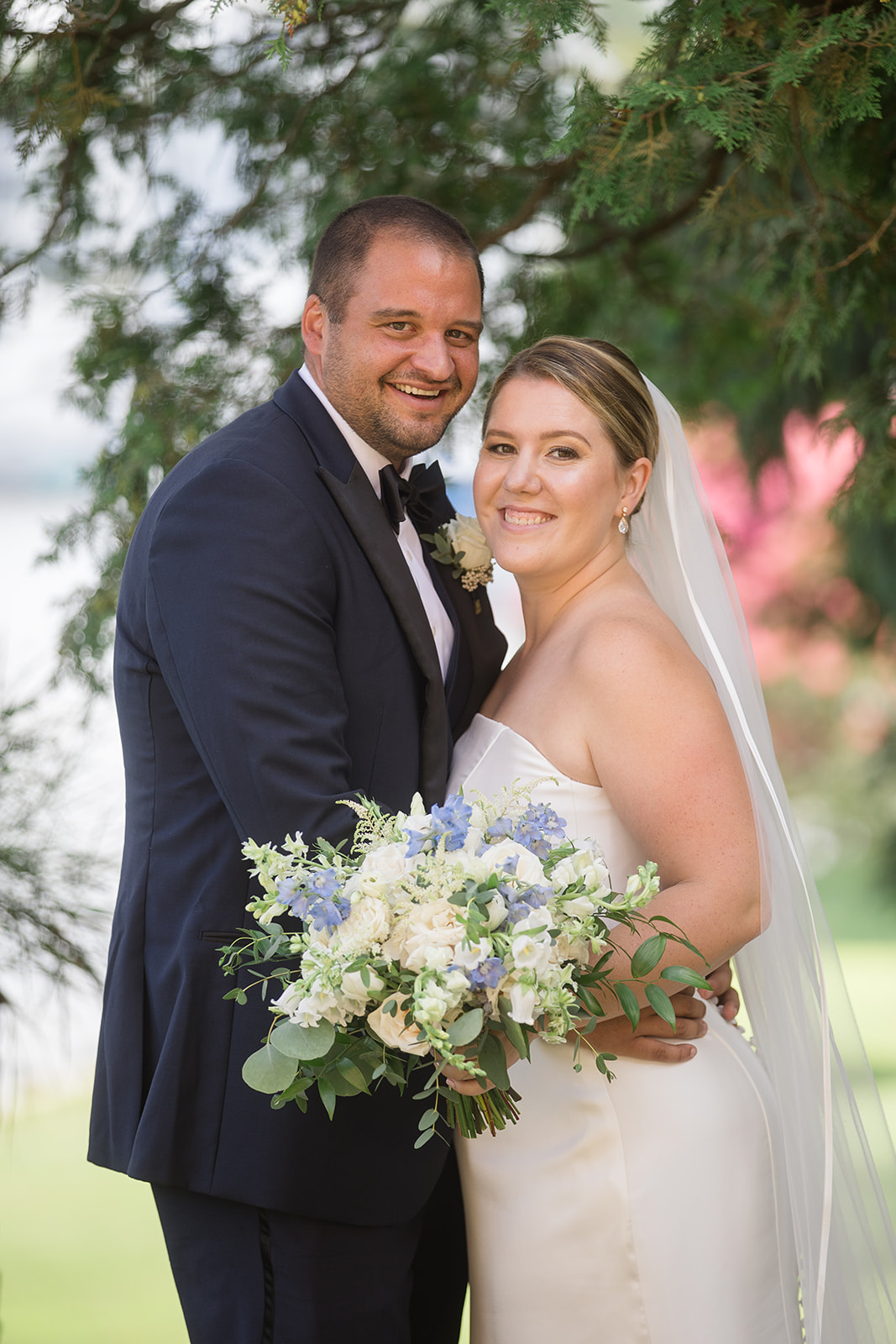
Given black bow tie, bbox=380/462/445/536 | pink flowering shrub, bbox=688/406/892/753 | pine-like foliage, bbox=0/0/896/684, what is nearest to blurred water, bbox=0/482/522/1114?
pine-like foliage, bbox=0/0/896/684

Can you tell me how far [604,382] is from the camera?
9.06 ft

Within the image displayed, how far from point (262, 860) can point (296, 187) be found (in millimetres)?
2833

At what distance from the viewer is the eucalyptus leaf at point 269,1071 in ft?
6.01

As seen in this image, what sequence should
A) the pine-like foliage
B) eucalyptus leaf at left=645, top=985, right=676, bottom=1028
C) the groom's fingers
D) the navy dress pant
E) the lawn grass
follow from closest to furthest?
eucalyptus leaf at left=645, top=985, right=676, bottom=1028
the navy dress pant
the groom's fingers
the pine-like foliage
the lawn grass

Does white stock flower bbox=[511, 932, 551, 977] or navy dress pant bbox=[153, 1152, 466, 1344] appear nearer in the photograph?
white stock flower bbox=[511, 932, 551, 977]

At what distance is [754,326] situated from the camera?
4812mm

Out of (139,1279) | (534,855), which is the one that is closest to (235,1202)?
(534,855)

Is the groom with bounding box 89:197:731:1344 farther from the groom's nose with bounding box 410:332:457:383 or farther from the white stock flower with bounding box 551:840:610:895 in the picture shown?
the white stock flower with bounding box 551:840:610:895

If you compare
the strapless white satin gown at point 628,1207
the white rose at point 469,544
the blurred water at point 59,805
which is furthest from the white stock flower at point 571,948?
the blurred water at point 59,805

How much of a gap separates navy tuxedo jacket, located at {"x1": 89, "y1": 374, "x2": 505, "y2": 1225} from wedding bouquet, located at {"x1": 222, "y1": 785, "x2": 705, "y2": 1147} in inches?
13.4

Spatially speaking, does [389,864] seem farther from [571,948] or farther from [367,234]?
[367,234]

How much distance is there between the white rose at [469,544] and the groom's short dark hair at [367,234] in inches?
21.3

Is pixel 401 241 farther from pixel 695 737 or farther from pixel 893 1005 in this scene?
pixel 893 1005

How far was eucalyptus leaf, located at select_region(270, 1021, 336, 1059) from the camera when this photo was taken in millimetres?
1799
